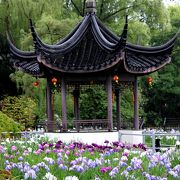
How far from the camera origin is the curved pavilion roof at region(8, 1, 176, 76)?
43.2ft

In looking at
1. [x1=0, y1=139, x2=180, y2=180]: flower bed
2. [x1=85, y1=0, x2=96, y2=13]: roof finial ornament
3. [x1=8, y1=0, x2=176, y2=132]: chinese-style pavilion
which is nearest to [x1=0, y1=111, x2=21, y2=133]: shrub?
[x1=8, y1=0, x2=176, y2=132]: chinese-style pavilion

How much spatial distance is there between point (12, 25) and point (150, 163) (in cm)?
2231

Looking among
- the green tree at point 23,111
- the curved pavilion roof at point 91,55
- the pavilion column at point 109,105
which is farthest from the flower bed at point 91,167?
the green tree at point 23,111

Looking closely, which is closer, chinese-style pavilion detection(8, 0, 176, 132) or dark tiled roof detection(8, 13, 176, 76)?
dark tiled roof detection(8, 13, 176, 76)

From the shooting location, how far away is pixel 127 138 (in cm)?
1406

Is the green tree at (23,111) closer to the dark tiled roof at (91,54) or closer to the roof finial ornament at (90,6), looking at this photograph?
the dark tiled roof at (91,54)

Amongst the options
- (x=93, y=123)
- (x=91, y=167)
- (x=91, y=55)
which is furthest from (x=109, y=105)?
(x=91, y=167)

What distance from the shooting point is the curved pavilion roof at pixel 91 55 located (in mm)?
13172

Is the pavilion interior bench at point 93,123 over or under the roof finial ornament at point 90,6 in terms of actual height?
under

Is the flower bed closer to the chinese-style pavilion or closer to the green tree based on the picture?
the chinese-style pavilion

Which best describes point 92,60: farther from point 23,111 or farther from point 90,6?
point 23,111

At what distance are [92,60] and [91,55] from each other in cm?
26

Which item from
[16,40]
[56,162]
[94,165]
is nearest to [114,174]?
[94,165]

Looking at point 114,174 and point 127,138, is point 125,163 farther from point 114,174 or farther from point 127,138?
point 127,138
